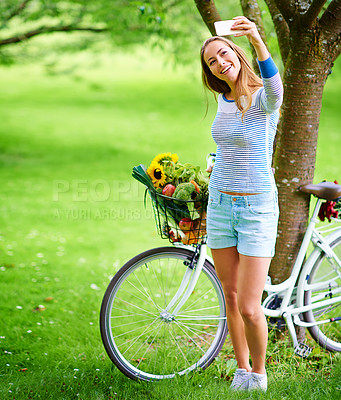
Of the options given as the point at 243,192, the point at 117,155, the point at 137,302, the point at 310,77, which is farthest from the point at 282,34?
the point at 117,155

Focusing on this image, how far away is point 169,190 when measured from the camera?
278 centimetres

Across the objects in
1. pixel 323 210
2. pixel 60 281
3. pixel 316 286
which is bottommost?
pixel 60 281

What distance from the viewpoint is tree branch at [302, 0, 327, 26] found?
8.84 feet

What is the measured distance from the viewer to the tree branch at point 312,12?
2.69 meters

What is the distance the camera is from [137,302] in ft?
14.7

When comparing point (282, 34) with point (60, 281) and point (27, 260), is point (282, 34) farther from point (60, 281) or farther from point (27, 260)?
point (27, 260)

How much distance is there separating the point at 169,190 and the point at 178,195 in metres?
0.08

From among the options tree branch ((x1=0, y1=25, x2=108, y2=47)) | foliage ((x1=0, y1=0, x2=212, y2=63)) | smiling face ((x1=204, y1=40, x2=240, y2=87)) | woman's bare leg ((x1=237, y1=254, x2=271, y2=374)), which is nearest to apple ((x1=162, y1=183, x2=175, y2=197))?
woman's bare leg ((x1=237, y1=254, x2=271, y2=374))

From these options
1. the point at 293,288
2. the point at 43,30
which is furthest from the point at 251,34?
the point at 43,30

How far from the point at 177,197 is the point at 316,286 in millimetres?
1136

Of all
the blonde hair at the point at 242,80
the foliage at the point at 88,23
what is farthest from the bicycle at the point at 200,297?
the foliage at the point at 88,23

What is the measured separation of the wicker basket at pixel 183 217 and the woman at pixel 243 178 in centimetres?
16

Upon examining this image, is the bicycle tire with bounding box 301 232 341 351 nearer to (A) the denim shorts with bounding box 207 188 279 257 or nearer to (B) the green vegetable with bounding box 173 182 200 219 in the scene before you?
(A) the denim shorts with bounding box 207 188 279 257

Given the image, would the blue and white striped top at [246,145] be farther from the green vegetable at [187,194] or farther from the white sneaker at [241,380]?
the white sneaker at [241,380]
